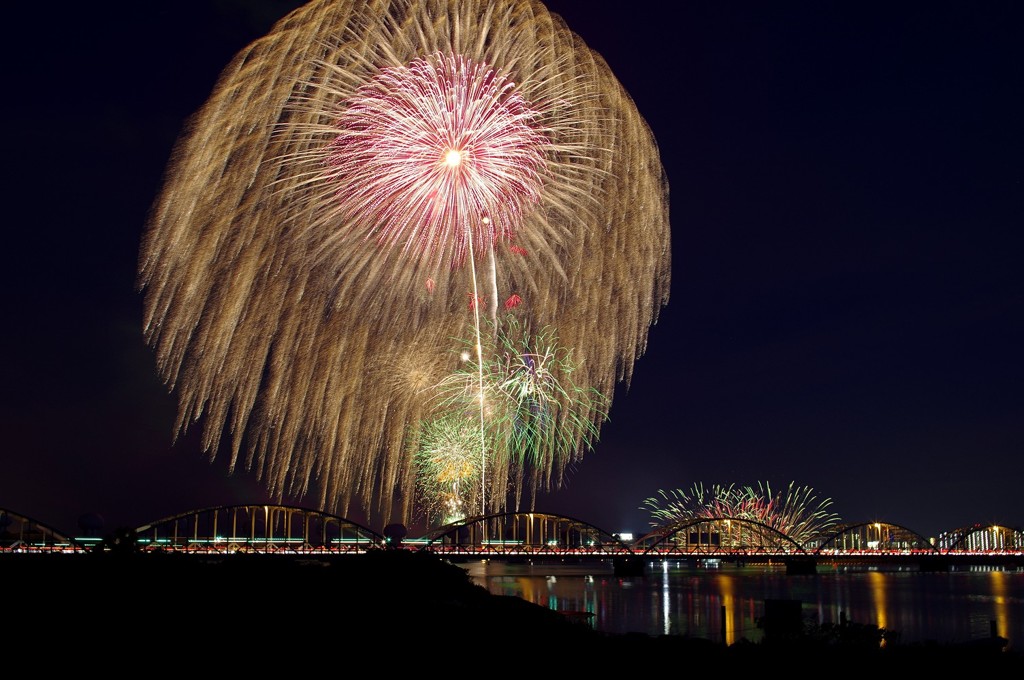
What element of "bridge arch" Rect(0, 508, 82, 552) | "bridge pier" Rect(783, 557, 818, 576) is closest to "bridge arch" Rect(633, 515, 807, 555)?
"bridge pier" Rect(783, 557, 818, 576)

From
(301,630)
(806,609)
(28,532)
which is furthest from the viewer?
(28,532)

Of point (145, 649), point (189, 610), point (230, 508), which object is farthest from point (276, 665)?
point (230, 508)

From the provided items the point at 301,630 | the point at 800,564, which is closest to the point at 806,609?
the point at 301,630

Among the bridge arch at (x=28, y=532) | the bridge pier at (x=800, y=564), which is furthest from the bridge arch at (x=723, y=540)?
the bridge arch at (x=28, y=532)

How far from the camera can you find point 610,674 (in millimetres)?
17547

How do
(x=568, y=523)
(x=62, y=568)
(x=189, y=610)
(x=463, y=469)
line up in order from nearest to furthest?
1. (x=189, y=610)
2. (x=62, y=568)
3. (x=463, y=469)
4. (x=568, y=523)

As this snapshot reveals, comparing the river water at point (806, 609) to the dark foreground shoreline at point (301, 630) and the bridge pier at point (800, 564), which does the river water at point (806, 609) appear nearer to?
the dark foreground shoreline at point (301, 630)

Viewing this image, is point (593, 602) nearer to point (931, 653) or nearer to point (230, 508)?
point (931, 653)

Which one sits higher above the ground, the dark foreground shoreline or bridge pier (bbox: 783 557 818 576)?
the dark foreground shoreline

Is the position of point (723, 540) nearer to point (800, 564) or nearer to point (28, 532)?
point (800, 564)

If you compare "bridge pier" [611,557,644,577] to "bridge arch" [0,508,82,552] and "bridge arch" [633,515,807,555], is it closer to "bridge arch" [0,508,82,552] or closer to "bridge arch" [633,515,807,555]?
"bridge arch" [633,515,807,555]

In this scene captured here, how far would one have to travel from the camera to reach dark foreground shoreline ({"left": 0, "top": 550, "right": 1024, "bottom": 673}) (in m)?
16.8

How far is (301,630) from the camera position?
1875cm

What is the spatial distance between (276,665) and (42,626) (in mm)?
5130
